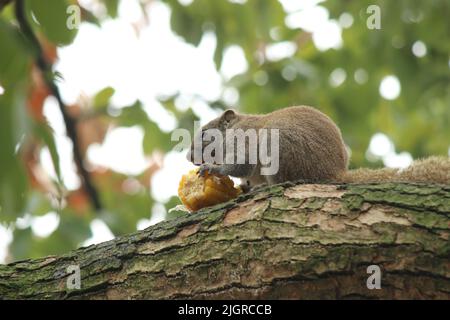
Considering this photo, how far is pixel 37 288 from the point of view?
11.9 ft

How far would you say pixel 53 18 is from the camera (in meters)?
3.03

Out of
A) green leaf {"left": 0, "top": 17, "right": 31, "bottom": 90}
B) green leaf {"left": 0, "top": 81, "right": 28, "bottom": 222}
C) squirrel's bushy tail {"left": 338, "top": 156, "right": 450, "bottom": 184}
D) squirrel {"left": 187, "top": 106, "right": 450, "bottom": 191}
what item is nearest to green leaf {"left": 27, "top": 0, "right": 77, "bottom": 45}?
green leaf {"left": 0, "top": 17, "right": 31, "bottom": 90}

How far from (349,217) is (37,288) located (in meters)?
1.81

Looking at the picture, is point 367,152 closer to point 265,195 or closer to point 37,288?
point 265,195

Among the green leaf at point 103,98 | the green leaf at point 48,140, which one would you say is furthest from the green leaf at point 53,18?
the green leaf at point 103,98

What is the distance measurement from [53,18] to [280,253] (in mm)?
1627

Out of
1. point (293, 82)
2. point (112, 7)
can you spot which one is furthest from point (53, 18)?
point (293, 82)

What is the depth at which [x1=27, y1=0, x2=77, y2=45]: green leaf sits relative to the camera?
2984 mm

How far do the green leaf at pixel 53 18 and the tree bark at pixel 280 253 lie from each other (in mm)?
1303

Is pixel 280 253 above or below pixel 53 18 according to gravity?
below

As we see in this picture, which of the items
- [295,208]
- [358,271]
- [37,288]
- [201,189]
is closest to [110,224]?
[201,189]

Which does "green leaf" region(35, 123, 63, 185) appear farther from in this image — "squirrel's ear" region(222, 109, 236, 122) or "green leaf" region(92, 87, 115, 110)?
"green leaf" region(92, 87, 115, 110)

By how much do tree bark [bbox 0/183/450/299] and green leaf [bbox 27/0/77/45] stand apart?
130 cm

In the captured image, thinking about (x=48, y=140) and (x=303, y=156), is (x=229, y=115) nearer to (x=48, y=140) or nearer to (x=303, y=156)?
(x=303, y=156)
